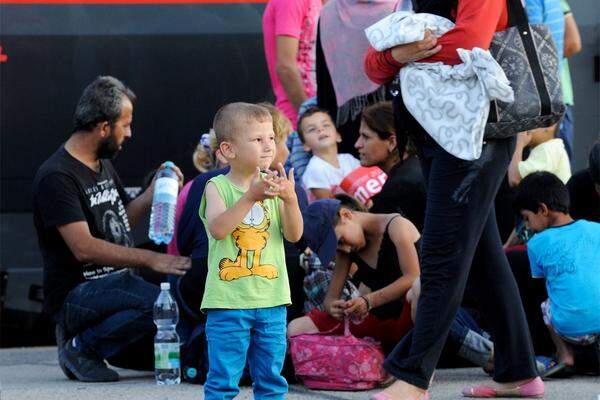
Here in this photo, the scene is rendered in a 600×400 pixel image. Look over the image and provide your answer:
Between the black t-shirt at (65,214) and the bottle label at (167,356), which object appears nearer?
the bottle label at (167,356)

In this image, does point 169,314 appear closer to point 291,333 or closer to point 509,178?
point 291,333

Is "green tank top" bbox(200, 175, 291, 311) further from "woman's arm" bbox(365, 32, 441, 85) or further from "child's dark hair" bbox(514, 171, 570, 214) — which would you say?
"child's dark hair" bbox(514, 171, 570, 214)

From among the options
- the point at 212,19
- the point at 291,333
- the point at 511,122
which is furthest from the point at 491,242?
the point at 212,19

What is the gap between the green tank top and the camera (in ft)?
11.8

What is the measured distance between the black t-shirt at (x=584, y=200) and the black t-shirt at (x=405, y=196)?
77 centimetres

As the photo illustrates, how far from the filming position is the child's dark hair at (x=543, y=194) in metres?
4.86

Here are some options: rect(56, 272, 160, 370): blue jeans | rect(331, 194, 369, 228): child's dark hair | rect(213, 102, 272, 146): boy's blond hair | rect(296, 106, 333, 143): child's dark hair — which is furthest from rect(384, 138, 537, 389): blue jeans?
Answer: rect(296, 106, 333, 143): child's dark hair

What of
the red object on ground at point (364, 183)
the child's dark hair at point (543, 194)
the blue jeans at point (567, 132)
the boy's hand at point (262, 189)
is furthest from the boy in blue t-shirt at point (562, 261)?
the boy's hand at point (262, 189)

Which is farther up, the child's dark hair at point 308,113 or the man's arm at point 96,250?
the child's dark hair at point 308,113

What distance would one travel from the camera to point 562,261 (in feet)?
15.6

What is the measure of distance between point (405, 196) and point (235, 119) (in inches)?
64.6

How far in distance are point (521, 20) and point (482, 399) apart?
4.36 ft

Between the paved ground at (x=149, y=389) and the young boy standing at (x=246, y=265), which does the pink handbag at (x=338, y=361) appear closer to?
the paved ground at (x=149, y=389)

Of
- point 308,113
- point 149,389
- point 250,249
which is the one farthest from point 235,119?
point 308,113
